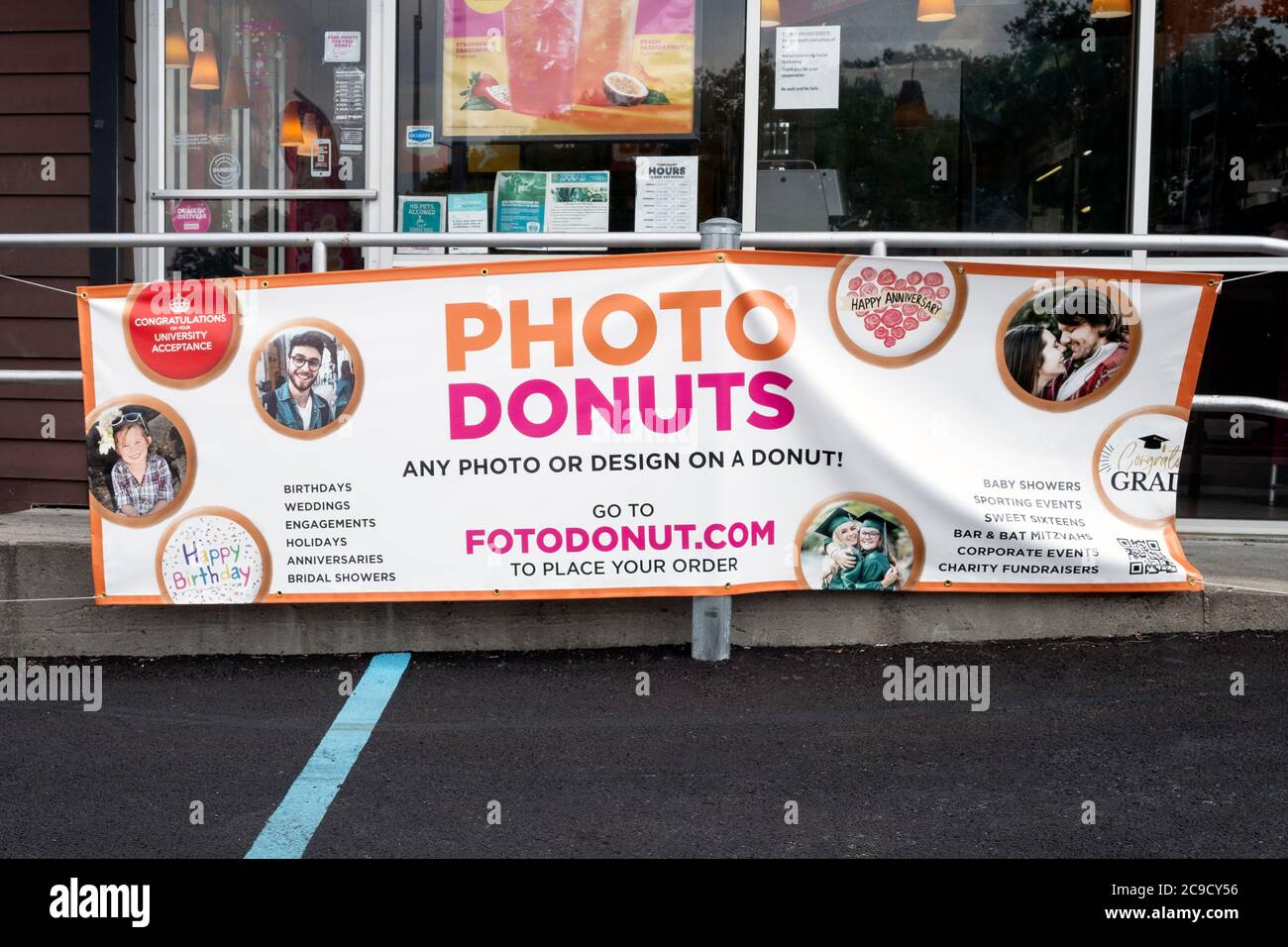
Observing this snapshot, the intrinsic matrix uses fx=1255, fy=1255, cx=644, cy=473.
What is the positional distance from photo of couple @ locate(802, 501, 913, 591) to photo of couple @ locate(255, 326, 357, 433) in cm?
193

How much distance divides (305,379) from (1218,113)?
4997 mm

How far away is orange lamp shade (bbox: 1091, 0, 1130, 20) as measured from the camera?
6.79m

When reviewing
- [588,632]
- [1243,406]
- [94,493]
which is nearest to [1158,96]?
[1243,406]

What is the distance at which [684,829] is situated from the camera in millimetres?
3549

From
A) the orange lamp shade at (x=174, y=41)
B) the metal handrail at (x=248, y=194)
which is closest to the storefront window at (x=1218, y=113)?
the metal handrail at (x=248, y=194)

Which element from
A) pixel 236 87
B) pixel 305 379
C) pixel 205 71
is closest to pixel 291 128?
pixel 236 87

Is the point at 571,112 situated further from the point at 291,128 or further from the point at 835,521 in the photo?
the point at 835,521

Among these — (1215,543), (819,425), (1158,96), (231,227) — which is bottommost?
(1215,543)

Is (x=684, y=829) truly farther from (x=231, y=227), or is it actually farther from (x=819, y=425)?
(x=231, y=227)

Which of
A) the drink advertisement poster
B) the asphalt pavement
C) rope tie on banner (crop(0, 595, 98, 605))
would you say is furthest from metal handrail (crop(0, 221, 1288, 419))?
the drink advertisement poster

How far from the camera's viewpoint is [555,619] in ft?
16.9

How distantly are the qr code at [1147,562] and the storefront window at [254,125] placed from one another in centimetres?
440

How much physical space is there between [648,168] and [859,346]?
8.21ft

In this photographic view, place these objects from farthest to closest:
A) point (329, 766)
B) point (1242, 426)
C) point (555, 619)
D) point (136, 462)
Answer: point (1242, 426) < point (555, 619) < point (136, 462) < point (329, 766)
